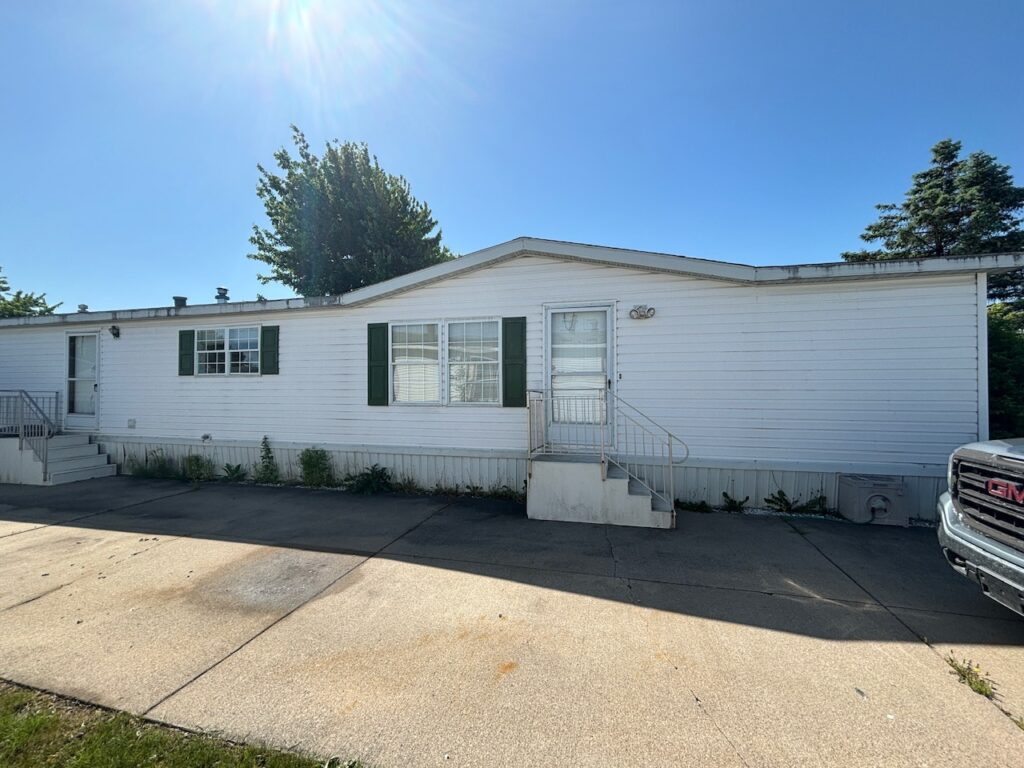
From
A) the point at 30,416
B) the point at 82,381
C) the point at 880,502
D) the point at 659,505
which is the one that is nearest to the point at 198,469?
the point at 82,381

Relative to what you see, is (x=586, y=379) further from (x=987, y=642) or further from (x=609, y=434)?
(x=987, y=642)

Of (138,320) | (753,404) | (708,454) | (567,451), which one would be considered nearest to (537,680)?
(567,451)

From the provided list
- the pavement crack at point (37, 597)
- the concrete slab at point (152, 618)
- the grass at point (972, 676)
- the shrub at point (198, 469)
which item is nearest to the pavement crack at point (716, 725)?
the grass at point (972, 676)

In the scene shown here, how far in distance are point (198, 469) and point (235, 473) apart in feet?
2.80

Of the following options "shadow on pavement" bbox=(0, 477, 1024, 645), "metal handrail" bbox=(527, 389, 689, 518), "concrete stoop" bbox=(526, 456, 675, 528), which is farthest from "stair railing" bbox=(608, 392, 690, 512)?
"shadow on pavement" bbox=(0, 477, 1024, 645)

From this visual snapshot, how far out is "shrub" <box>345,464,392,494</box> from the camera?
6930 mm

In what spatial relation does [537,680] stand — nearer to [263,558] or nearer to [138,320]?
[263,558]

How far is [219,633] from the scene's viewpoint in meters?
2.92

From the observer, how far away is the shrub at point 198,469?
7980 mm

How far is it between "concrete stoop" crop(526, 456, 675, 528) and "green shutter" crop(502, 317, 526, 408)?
4.05 feet

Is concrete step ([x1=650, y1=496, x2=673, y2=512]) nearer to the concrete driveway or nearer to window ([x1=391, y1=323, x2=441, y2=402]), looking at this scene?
the concrete driveway

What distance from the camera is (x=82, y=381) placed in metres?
8.98

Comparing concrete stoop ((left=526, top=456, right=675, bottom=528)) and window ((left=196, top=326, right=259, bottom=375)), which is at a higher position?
window ((left=196, top=326, right=259, bottom=375))

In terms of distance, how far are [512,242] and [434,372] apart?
239 centimetres
